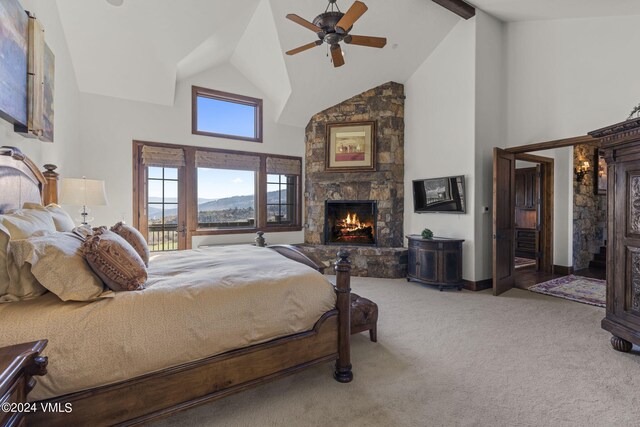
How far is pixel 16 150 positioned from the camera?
6.98ft

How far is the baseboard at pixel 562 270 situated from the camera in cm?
561

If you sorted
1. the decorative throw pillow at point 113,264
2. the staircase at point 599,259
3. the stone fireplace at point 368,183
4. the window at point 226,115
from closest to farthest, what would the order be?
the decorative throw pillow at point 113,264
the window at point 226,115
the stone fireplace at point 368,183
the staircase at point 599,259

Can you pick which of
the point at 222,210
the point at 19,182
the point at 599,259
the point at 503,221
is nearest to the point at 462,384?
the point at 503,221

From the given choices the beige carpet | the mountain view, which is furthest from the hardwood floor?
the mountain view

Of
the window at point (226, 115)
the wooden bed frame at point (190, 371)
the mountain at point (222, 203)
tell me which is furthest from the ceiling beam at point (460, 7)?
the wooden bed frame at point (190, 371)

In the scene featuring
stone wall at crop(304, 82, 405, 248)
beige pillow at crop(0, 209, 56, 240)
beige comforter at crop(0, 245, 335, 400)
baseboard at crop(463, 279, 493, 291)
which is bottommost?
baseboard at crop(463, 279, 493, 291)

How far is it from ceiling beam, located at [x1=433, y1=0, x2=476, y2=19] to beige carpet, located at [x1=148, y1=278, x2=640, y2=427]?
414 centimetres

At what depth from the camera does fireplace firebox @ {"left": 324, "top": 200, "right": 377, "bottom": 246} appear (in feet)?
18.7

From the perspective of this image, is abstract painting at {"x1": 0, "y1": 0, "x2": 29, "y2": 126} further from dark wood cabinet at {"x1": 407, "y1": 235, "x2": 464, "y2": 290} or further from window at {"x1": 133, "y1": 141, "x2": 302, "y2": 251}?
dark wood cabinet at {"x1": 407, "y1": 235, "x2": 464, "y2": 290}

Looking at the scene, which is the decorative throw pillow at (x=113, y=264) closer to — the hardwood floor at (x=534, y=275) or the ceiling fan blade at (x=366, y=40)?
the ceiling fan blade at (x=366, y=40)

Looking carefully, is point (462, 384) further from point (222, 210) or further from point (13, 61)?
point (222, 210)

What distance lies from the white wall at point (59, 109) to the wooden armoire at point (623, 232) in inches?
190

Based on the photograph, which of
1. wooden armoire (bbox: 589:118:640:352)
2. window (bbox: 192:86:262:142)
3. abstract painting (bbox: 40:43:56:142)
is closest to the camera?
wooden armoire (bbox: 589:118:640:352)

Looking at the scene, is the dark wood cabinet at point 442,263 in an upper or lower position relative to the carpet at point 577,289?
upper
